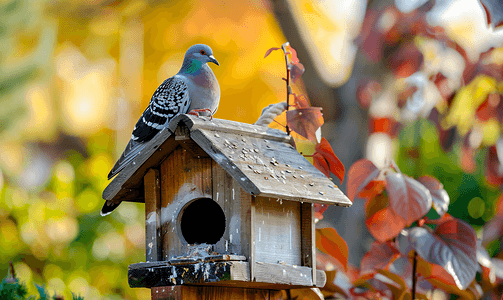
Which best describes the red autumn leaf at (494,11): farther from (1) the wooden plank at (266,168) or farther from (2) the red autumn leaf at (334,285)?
(2) the red autumn leaf at (334,285)

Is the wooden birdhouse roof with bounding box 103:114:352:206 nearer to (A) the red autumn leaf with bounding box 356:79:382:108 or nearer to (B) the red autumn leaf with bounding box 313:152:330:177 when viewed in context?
(B) the red autumn leaf with bounding box 313:152:330:177

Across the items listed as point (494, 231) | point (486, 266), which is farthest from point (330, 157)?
point (494, 231)

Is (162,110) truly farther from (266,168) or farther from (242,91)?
(242,91)

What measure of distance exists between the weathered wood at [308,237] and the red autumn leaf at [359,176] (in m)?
0.28

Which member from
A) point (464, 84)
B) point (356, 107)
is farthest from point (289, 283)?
point (356, 107)

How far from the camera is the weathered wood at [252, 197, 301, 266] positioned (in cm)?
159

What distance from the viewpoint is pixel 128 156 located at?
185cm

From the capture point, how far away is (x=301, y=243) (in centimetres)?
173

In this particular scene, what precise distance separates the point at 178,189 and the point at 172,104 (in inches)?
12.4

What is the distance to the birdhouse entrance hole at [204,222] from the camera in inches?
74.7

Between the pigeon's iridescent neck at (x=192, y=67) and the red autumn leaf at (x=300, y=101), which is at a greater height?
the pigeon's iridescent neck at (x=192, y=67)

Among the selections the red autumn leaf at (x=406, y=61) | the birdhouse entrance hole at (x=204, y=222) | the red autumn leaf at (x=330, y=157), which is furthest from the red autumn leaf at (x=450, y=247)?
the red autumn leaf at (x=406, y=61)

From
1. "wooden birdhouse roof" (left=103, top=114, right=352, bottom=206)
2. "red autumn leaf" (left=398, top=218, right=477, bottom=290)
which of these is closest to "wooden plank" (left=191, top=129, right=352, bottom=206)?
"wooden birdhouse roof" (left=103, top=114, right=352, bottom=206)

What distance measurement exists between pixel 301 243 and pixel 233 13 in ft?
26.0
